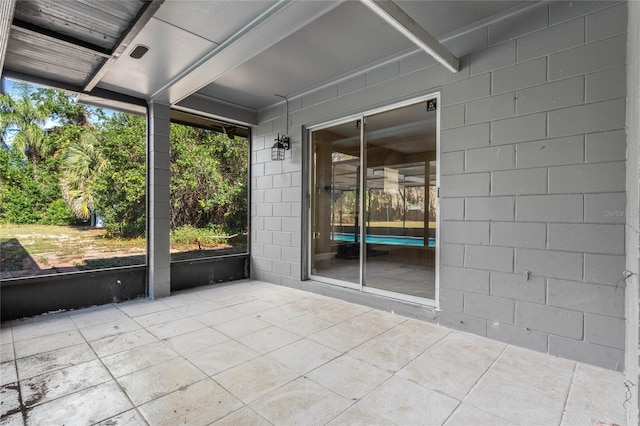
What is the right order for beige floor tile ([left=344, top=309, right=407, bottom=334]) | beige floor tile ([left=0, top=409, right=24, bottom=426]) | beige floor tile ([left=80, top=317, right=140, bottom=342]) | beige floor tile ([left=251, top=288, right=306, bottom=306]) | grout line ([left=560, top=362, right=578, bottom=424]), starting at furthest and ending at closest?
beige floor tile ([left=251, top=288, right=306, bottom=306]) < beige floor tile ([left=344, top=309, right=407, bottom=334]) < beige floor tile ([left=80, top=317, right=140, bottom=342]) < grout line ([left=560, top=362, right=578, bottom=424]) < beige floor tile ([left=0, top=409, right=24, bottom=426])

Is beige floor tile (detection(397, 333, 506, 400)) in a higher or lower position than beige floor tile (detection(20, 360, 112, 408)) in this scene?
higher

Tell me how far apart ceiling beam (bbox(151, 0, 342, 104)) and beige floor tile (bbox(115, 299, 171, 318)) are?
8.57 feet

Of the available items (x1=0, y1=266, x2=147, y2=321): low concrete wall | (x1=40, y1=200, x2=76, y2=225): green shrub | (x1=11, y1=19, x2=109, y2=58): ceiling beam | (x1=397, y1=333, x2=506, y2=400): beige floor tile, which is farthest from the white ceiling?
(x1=397, y1=333, x2=506, y2=400): beige floor tile

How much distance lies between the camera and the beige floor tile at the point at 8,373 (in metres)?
2.04

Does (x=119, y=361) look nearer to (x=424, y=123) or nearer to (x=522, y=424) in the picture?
(x=522, y=424)

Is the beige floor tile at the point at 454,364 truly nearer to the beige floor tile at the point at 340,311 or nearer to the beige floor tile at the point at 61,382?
the beige floor tile at the point at 340,311

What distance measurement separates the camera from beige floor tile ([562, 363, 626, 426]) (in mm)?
1663

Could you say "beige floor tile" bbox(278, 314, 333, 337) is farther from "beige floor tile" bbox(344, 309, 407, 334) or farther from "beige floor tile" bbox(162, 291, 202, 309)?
"beige floor tile" bbox(162, 291, 202, 309)

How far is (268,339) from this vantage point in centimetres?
271

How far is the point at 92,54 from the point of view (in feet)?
9.14

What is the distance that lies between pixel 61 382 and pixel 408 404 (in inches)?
88.9

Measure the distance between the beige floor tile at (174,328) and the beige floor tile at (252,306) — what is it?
0.52 metres

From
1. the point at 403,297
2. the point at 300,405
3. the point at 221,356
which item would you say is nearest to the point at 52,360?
the point at 221,356

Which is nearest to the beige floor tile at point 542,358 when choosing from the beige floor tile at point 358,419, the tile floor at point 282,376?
the tile floor at point 282,376
